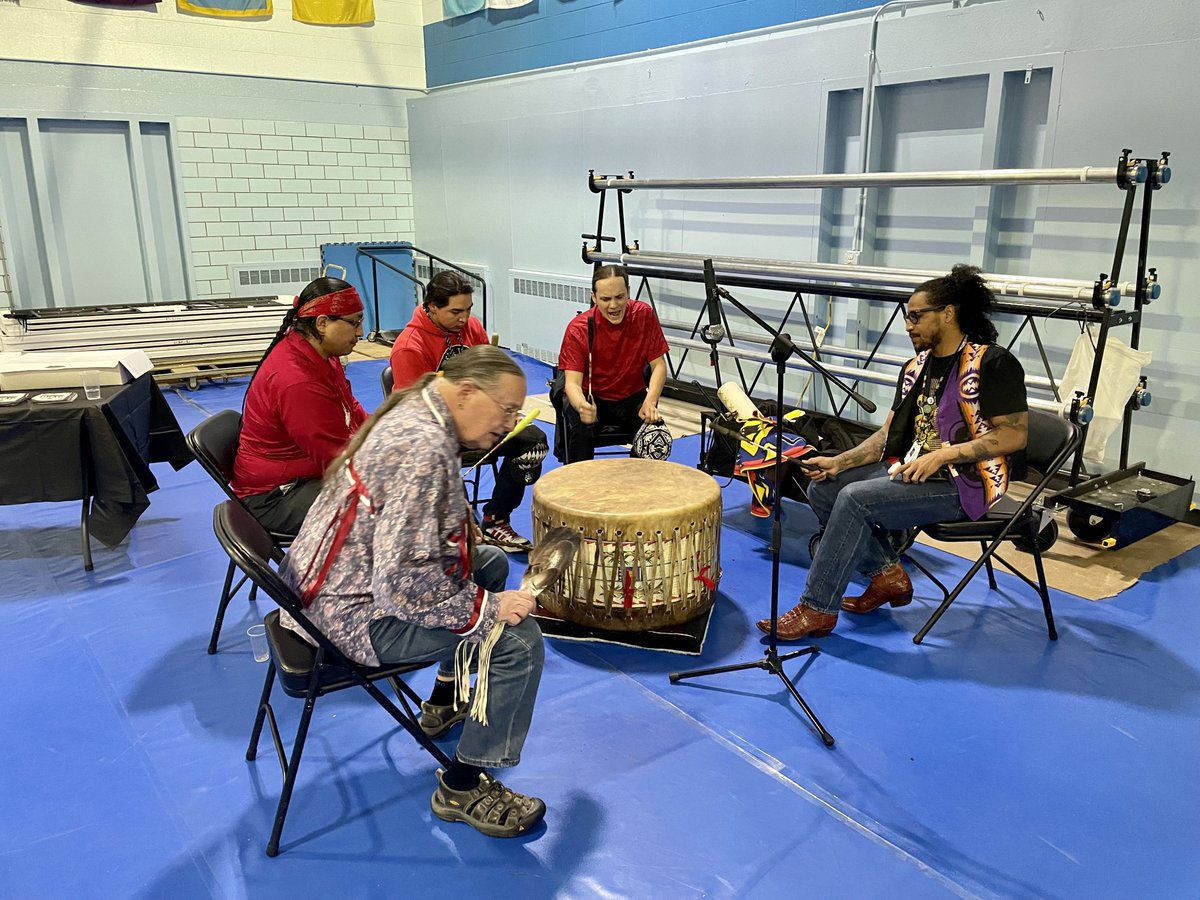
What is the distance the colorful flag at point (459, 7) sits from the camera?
331 inches

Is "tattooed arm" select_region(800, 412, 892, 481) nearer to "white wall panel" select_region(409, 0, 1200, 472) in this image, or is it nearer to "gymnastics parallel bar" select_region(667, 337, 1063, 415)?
"gymnastics parallel bar" select_region(667, 337, 1063, 415)

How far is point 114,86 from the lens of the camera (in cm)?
789

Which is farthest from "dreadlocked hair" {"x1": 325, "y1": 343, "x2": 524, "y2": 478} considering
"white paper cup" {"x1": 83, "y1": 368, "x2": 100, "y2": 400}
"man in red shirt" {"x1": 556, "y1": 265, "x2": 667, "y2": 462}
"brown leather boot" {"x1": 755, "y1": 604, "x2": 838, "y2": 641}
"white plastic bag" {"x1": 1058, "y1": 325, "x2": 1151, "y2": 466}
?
"white plastic bag" {"x1": 1058, "y1": 325, "x2": 1151, "y2": 466}

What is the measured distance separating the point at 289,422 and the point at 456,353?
0.96 m

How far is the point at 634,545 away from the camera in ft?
9.50

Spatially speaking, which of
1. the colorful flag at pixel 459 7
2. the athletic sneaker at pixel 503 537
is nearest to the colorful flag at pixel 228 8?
the colorful flag at pixel 459 7

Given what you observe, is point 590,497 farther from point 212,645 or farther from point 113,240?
point 113,240

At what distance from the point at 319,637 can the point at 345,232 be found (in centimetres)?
816

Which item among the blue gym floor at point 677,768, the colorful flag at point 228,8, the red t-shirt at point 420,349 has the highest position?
the colorful flag at point 228,8

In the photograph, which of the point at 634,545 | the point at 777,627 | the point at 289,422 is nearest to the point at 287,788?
the point at 289,422

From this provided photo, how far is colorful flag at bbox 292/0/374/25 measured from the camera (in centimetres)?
863

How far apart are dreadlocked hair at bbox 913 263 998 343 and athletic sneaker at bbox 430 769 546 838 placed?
78.0 inches

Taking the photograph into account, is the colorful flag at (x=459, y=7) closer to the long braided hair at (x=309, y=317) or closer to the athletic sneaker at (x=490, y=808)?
the long braided hair at (x=309, y=317)

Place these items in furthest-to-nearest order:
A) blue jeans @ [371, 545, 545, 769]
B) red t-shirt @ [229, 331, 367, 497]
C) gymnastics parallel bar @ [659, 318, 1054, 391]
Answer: gymnastics parallel bar @ [659, 318, 1054, 391] → red t-shirt @ [229, 331, 367, 497] → blue jeans @ [371, 545, 545, 769]
